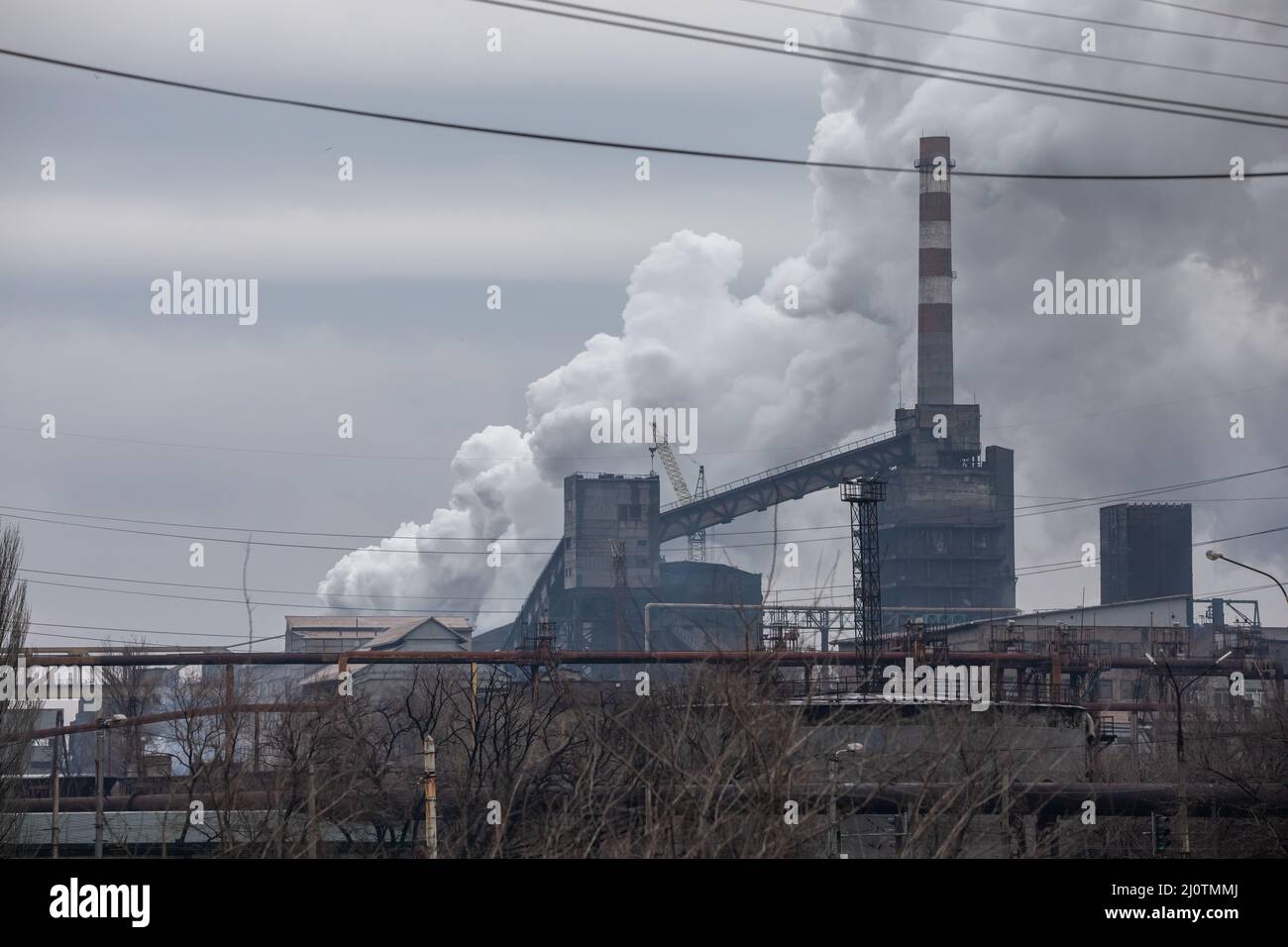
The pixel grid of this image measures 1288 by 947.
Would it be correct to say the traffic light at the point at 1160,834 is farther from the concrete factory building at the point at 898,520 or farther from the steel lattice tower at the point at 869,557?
the concrete factory building at the point at 898,520

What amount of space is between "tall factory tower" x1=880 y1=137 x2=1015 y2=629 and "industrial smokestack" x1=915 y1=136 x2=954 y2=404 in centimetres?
4

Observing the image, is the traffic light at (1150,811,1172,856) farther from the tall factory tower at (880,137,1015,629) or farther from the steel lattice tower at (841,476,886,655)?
the tall factory tower at (880,137,1015,629)

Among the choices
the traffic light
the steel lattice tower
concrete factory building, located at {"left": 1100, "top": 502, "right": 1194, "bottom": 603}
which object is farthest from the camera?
concrete factory building, located at {"left": 1100, "top": 502, "right": 1194, "bottom": 603}

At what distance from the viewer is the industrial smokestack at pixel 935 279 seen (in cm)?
5106

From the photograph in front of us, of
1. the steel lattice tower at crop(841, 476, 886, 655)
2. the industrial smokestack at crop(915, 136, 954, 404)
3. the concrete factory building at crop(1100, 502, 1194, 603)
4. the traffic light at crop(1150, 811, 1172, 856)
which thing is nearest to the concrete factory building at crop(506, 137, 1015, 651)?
the industrial smokestack at crop(915, 136, 954, 404)

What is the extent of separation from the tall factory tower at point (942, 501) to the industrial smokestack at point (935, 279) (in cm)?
4

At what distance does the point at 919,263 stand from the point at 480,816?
3984cm

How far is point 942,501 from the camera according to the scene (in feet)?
179

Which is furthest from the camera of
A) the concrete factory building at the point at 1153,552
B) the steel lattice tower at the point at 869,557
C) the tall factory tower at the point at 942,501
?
the tall factory tower at the point at 942,501

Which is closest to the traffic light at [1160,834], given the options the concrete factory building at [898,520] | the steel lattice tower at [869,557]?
the steel lattice tower at [869,557]

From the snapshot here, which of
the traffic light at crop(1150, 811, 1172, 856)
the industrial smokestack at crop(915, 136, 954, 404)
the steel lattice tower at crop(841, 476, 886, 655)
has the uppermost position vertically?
the industrial smokestack at crop(915, 136, 954, 404)

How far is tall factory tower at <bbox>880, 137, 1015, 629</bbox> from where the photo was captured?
52.5 meters
